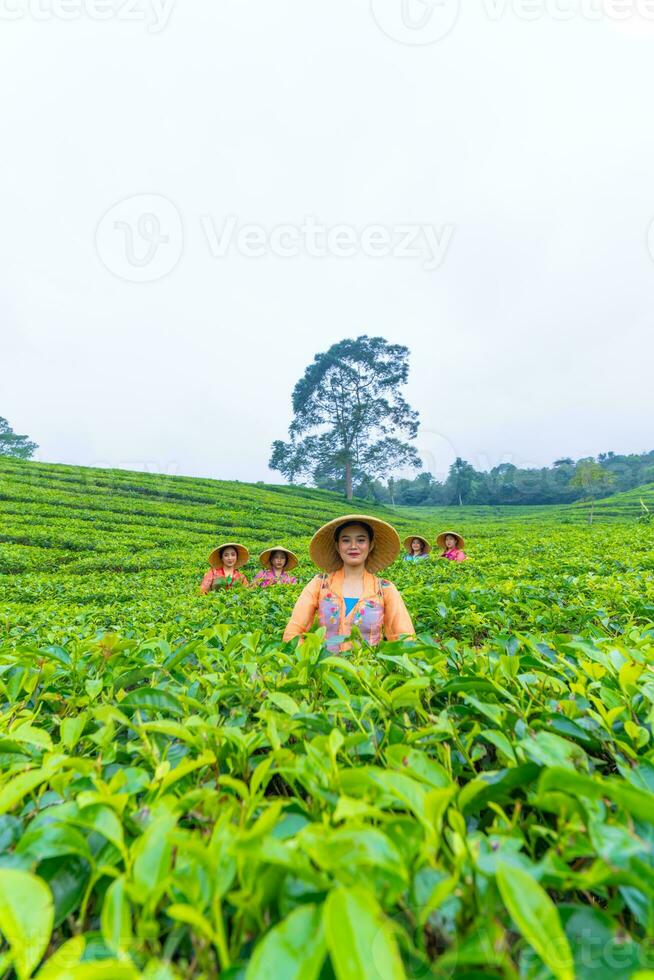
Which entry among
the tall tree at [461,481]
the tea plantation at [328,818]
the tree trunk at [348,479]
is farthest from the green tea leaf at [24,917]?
the tall tree at [461,481]

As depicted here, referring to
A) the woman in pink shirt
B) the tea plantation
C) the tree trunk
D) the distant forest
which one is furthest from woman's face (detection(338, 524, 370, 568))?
the distant forest

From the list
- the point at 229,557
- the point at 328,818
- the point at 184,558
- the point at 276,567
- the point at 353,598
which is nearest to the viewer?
the point at 328,818

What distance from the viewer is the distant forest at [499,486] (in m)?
46.8

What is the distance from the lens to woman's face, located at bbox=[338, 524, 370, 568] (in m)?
3.15

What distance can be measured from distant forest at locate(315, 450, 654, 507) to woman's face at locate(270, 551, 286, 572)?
3420cm

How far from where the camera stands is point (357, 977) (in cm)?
39

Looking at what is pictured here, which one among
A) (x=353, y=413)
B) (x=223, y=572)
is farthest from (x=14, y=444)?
(x=223, y=572)

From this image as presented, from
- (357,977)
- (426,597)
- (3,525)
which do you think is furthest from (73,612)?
(3,525)

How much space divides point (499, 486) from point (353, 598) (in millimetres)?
50800

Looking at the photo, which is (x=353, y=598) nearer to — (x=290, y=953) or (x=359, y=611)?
(x=359, y=611)

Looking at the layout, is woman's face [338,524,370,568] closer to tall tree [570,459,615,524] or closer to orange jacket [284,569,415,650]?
orange jacket [284,569,415,650]

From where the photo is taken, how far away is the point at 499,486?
50.7 meters

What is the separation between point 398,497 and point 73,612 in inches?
1910

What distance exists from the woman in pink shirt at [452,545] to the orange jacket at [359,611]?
16.3 ft
